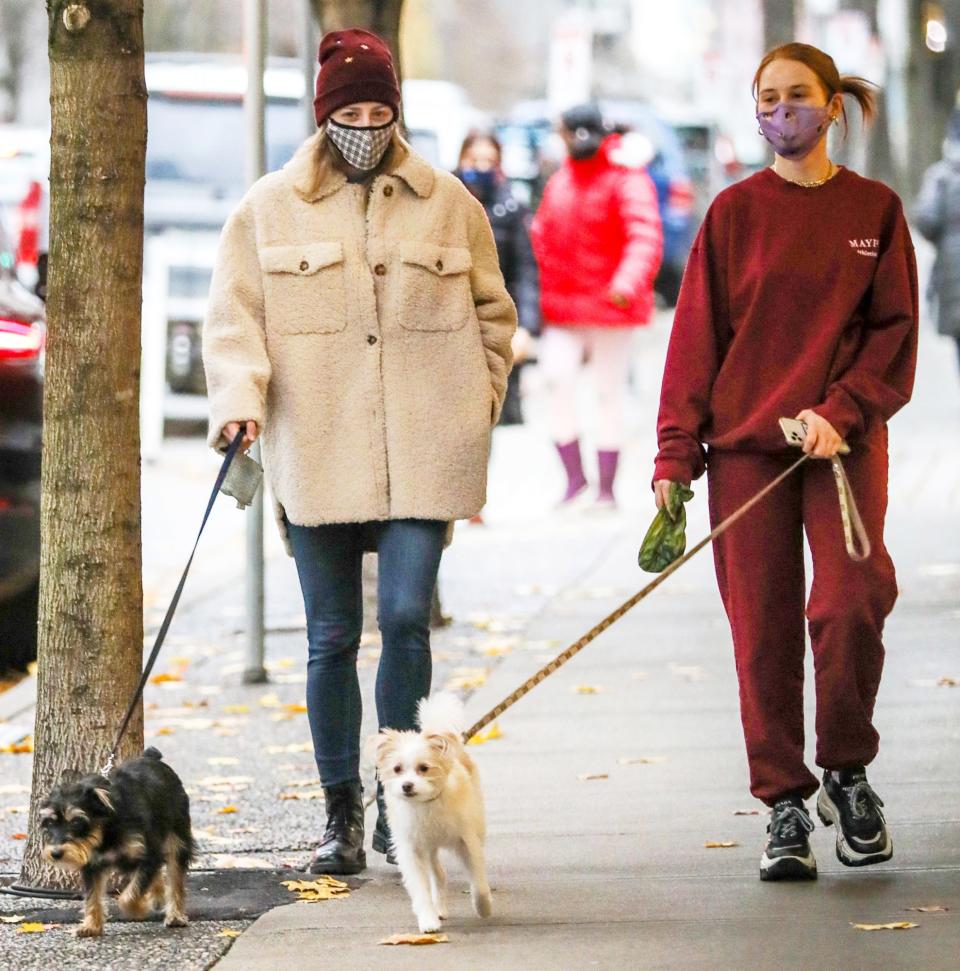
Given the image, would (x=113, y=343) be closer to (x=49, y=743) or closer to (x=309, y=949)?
(x=49, y=743)

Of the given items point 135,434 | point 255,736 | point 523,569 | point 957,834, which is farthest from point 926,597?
point 135,434

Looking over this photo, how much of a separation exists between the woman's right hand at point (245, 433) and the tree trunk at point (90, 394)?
0.30m

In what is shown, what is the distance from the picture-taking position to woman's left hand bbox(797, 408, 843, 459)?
5.40 metres

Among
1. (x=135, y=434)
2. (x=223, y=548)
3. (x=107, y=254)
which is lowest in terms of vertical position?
(x=223, y=548)

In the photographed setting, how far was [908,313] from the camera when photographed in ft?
18.4

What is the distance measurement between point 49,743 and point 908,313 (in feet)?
7.67

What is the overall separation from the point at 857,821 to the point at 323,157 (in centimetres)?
209

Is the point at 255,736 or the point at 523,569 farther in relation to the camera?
the point at 523,569

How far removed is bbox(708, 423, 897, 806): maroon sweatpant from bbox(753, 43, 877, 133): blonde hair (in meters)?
0.79

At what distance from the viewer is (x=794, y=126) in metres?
5.57

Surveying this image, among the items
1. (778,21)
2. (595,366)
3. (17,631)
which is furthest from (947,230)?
(778,21)

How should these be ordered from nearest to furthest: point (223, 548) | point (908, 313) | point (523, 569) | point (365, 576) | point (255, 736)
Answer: point (908, 313)
point (255, 736)
point (365, 576)
point (523, 569)
point (223, 548)

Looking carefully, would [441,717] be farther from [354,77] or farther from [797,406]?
[354,77]

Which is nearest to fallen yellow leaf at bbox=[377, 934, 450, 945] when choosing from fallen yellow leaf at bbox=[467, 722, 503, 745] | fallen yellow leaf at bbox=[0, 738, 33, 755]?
fallen yellow leaf at bbox=[467, 722, 503, 745]
